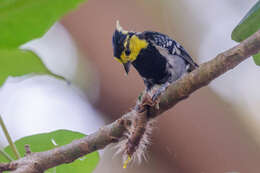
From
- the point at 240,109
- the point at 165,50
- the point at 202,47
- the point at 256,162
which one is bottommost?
the point at 256,162

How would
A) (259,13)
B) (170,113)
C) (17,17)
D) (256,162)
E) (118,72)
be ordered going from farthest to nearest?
1. (118,72)
2. (170,113)
3. (256,162)
4. (259,13)
5. (17,17)

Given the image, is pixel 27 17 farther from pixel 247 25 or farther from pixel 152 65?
pixel 152 65

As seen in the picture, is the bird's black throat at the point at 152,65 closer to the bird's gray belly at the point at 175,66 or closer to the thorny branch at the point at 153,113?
the bird's gray belly at the point at 175,66

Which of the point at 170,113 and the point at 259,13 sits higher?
the point at 259,13

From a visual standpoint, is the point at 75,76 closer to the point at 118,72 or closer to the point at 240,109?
the point at 118,72

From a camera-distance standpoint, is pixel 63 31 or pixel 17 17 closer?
pixel 17 17

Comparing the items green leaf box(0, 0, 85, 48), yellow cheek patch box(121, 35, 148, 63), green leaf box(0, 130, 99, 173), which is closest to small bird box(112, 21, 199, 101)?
yellow cheek patch box(121, 35, 148, 63)

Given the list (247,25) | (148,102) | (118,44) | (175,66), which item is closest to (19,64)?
(148,102)

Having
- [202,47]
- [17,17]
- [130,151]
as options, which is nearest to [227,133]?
[202,47]
